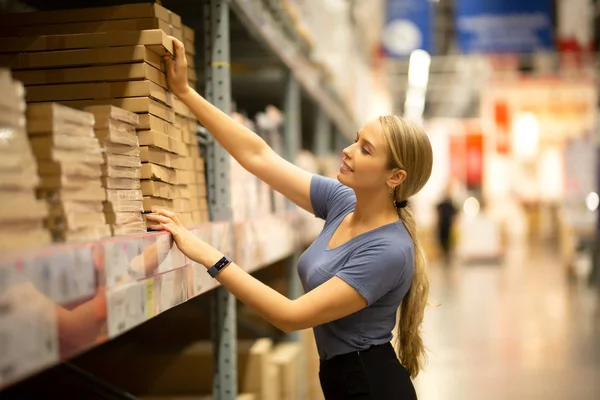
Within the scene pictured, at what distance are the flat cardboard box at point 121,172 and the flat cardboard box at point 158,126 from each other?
0.43 ft

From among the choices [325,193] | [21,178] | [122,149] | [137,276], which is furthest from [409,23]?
[21,178]

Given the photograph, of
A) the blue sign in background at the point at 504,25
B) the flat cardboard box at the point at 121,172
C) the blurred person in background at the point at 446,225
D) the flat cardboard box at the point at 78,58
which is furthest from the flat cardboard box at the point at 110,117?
the blurred person in background at the point at 446,225

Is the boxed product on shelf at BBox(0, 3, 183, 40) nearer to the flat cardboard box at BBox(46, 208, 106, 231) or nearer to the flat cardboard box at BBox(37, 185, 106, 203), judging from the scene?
the flat cardboard box at BBox(37, 185, 106, 203)

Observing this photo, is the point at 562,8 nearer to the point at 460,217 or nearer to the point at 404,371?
the point at 460,217

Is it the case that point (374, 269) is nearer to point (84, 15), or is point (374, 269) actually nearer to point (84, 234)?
point (84, 234)

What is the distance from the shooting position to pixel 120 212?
195 centimetres

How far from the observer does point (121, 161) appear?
79.4 inches

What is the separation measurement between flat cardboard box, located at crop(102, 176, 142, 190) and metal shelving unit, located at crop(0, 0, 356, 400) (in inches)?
6.2

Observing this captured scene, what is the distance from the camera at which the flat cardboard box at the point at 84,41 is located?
223 centimetres

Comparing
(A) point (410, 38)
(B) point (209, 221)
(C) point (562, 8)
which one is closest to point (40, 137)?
(B) point (209, 221)

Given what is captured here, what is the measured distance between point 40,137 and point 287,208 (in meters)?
3.16

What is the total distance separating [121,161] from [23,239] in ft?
2.03

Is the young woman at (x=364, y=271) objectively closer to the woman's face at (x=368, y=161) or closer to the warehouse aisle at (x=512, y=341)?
the woman's face at (x=368, y=161)

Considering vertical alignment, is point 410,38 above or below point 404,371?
above
